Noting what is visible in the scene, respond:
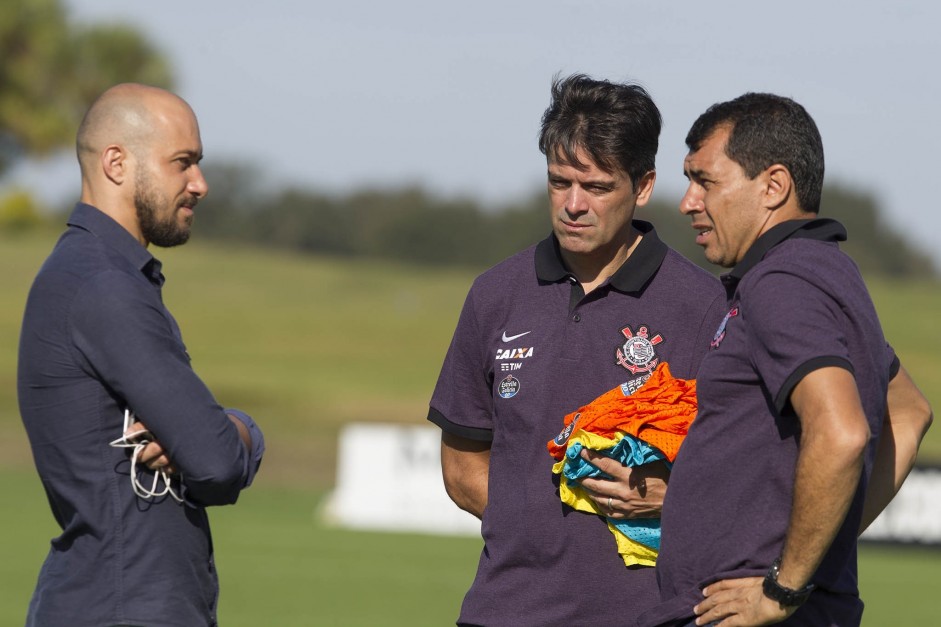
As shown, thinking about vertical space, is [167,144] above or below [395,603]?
above

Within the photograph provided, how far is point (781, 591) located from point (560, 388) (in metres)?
1.20

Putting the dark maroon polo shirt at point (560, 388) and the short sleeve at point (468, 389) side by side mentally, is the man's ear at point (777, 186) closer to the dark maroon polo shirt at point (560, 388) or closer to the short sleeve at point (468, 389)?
the dark maroon polo shirt at point (560, 388)

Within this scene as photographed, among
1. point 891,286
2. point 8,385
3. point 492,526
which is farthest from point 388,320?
point 492,526

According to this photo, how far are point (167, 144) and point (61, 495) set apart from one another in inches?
43.2

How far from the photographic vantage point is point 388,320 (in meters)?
54.6

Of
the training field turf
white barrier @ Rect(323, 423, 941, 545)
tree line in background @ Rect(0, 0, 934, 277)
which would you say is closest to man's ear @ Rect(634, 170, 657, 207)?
the training field turf

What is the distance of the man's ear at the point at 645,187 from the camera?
15.6 ft

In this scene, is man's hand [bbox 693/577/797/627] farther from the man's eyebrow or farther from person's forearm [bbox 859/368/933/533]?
the man's eyebrow

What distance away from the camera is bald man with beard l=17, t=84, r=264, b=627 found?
3.89 meters

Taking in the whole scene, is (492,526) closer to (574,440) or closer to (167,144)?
(574,440)

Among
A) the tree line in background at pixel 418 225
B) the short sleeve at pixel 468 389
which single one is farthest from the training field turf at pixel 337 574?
the tree line in background at pixel 418 225

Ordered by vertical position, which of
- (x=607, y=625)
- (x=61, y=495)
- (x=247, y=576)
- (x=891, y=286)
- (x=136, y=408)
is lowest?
(x=891, y=286)

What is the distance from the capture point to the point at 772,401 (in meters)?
3.66

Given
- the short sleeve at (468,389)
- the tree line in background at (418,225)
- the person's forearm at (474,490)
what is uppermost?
the short sleeve at (468,389)
